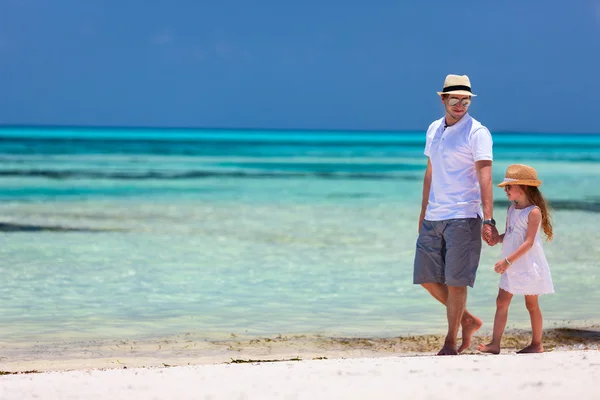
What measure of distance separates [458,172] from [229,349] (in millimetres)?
2000

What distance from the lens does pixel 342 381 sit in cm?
404

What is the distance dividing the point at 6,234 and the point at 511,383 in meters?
9.08

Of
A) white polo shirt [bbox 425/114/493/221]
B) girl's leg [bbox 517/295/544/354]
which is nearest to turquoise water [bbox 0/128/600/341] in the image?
girl's leg [bbox 517/295/544/354]

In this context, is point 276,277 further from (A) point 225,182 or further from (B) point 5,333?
(A) point 225,182

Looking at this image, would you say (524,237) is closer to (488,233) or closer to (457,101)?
(488,233)

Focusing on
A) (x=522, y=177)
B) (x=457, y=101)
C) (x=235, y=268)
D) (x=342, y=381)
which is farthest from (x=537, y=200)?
(x=235, y=268)

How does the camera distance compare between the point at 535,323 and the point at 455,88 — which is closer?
the point at 455,88

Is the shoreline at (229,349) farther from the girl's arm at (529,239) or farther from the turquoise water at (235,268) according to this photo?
the girl's arm at (529,239)

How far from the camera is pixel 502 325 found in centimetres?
503

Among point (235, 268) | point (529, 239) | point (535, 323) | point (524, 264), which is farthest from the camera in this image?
point (235, 268)

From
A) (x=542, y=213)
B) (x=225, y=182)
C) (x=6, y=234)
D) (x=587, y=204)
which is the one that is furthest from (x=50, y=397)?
(x=225, y=182)

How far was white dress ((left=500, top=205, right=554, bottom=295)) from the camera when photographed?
15.7 ft

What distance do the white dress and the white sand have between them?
16.4 inches

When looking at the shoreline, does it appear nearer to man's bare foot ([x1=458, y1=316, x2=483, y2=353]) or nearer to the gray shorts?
man's bare foot ([x1=458, y1=316, x2=483, y2=353])
